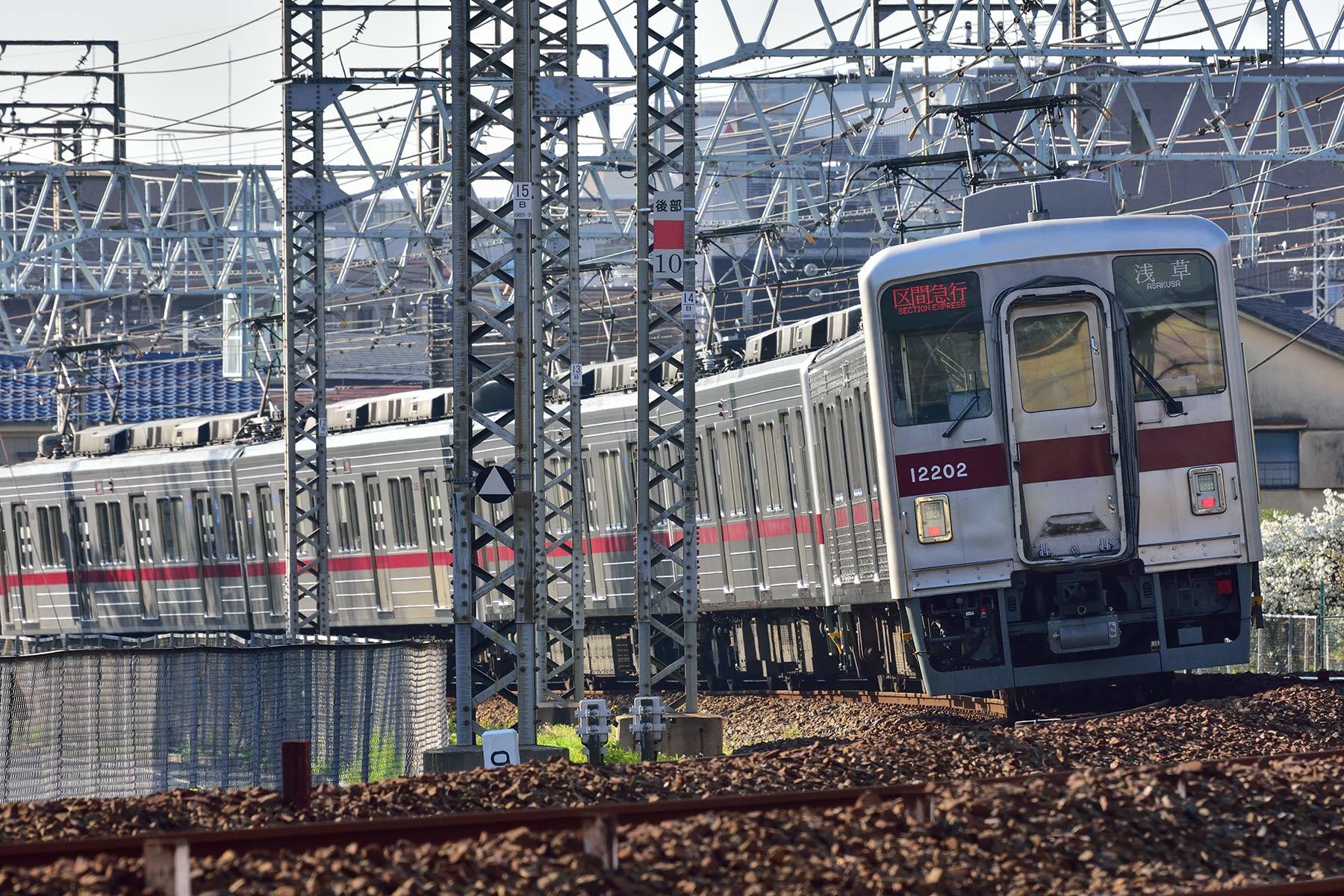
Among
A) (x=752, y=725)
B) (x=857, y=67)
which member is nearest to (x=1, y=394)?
(x=857, y=67)

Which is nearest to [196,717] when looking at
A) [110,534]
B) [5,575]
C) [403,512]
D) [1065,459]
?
[1065,459]

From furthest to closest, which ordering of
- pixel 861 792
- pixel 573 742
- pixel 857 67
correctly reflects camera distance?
pixel 857 67, pixel 573 742, pixel 861 792

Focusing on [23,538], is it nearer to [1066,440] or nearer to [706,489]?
[706,489]

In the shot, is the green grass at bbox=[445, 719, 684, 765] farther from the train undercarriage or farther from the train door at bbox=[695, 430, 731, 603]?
the train door at bbox=[695, 430, 731, 603]

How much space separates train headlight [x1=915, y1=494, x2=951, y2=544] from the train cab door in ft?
1.54

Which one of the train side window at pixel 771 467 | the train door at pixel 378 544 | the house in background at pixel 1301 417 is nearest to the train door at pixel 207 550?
the train door at pixel 378 544

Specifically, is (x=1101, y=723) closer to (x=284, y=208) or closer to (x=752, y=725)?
(x=752, y=725)

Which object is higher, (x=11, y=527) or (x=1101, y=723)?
(x=11, y=527)

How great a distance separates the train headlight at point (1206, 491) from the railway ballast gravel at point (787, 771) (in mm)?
1329

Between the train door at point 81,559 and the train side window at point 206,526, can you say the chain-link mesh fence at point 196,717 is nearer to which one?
the train side window at point 206,526

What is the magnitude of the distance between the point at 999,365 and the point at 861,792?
572 cm

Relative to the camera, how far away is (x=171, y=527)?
1179 inches

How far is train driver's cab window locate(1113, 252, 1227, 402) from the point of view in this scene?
13.6 m

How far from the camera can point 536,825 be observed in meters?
7.70
